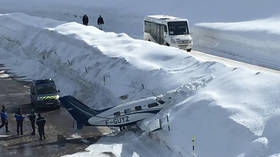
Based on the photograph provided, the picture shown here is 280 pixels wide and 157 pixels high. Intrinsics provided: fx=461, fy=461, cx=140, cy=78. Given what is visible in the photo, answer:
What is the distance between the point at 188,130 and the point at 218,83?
4.22m

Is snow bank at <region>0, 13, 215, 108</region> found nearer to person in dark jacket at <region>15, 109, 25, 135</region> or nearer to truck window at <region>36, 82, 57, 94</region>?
truck window at <region>36, 82, 57, 94</region>

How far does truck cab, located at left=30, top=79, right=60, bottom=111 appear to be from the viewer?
28.7 meters

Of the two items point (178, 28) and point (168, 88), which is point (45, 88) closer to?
point (168, 88)

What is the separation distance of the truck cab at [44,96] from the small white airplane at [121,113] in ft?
17.5

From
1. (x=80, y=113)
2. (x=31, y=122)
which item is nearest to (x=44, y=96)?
(x=31, y=122)

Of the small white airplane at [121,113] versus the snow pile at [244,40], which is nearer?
the small white airplane at [121,113]

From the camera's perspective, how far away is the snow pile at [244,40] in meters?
38.2

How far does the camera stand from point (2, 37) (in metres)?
55.1

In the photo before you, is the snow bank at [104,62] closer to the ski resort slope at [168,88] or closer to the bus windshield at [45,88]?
the ski resort slope at [168,88]

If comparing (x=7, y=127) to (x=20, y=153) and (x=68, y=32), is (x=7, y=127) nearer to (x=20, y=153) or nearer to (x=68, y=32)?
(x=20, y=153)

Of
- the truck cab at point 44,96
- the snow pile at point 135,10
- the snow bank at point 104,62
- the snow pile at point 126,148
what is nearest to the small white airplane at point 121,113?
the snow pile at point 126,148

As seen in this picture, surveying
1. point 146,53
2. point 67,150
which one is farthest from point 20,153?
point 146,53

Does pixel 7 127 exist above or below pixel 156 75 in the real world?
below

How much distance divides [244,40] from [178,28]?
6.56 m
